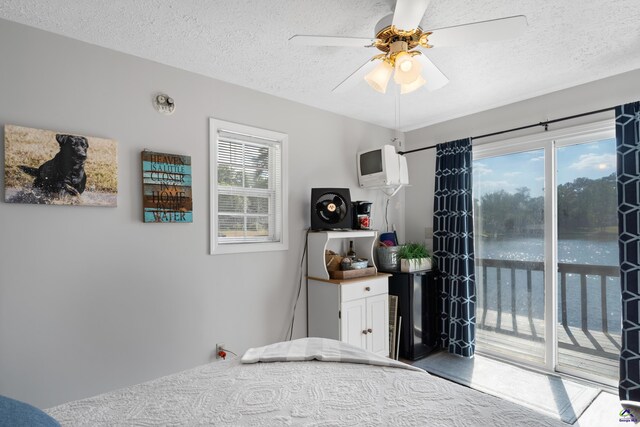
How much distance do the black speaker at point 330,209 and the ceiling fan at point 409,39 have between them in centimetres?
114

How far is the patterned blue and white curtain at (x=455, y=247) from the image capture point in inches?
129

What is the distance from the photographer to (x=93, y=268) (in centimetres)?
204

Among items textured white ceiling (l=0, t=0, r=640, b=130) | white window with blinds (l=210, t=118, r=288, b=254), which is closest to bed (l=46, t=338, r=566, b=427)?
white window with blinds (l=210, t=118, r=288, b=254)

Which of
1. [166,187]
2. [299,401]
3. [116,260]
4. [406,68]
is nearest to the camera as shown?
[299,401]

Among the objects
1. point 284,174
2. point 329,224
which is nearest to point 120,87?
point 284,174

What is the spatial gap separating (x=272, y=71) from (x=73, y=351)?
84.9 inches

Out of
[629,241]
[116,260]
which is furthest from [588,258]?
[116,260]

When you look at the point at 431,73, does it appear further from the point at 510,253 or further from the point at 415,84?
the point at 510,253

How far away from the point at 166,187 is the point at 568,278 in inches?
127

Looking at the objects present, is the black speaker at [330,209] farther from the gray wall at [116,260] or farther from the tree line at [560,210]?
the tree line at [560,210]

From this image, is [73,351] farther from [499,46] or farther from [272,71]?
[499,46]

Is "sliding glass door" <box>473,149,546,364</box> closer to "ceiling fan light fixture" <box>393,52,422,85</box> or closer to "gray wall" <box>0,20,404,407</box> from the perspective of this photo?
"ceiling fan light fixture" <box>393,52,422,85</box>

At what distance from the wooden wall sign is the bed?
3.72 ft

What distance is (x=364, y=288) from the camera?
2.97m
